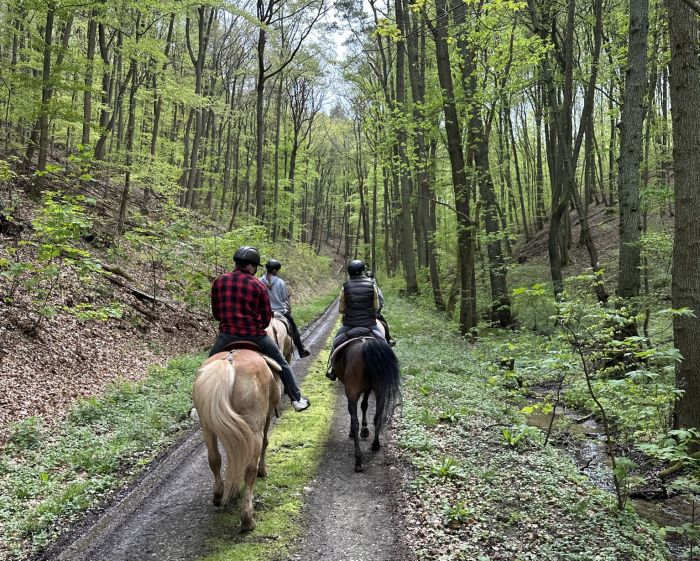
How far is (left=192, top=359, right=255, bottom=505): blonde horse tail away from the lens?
4.48 meters

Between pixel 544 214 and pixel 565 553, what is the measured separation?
3430 centimetres

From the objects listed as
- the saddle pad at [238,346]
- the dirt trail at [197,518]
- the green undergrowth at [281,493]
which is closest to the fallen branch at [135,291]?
the green undergrowth at [281,493]

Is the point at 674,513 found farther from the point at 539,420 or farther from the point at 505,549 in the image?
the point at 539,420

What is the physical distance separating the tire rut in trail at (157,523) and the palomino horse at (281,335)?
273cm

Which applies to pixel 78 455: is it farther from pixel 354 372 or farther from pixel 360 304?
pixel 360 304

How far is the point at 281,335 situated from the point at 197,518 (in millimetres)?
4462

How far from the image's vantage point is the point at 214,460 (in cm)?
486

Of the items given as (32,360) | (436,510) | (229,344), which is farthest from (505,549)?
(32,360)

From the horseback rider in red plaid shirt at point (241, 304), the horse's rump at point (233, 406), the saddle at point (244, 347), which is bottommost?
the horse's rump at point (233, 406)

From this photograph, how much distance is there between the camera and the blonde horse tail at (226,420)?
448 centimetres

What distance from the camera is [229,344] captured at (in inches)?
217

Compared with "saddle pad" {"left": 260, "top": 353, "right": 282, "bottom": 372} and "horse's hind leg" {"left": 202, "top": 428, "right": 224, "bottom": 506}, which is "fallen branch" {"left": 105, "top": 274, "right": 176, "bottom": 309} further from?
"horse's hind leg" {"left": 202, "top": 428, "right": 224, "bottom": 506}

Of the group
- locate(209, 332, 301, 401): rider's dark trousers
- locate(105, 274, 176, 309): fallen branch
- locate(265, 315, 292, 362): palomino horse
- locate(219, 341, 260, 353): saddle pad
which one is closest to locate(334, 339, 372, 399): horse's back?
locate(209, 332, 301, 401): rider's dark trousers

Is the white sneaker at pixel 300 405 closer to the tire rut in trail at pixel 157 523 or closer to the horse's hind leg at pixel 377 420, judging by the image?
the horse's hind leg at pixel 377 420
